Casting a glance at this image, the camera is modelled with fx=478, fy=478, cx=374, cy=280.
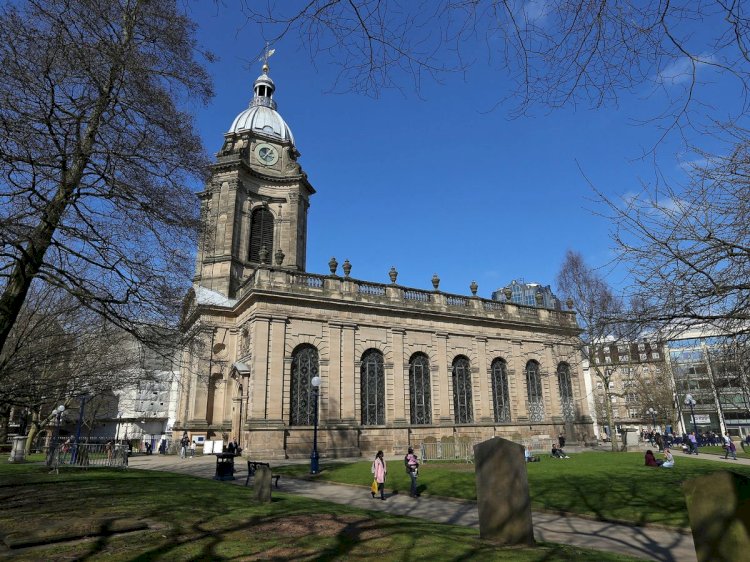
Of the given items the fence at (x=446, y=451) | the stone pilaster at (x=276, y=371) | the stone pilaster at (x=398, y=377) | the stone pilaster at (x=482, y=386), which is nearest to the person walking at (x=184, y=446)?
the stone pilaster at (x=276, y=371)

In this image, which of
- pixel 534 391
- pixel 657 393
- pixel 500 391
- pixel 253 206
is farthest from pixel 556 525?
pixel 657 393

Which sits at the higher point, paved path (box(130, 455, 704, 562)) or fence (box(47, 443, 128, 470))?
fence (box(47, 443, 128, 470))

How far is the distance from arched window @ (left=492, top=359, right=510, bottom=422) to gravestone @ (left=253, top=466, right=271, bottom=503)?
25.0 meters

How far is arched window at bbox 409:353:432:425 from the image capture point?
30.8 meters

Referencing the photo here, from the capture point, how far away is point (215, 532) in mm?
8023

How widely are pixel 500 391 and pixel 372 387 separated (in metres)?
10.6

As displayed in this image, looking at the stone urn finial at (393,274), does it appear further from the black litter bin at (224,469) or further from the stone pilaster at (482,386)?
the black litter bin at (224,469)

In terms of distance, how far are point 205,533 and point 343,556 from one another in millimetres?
2698

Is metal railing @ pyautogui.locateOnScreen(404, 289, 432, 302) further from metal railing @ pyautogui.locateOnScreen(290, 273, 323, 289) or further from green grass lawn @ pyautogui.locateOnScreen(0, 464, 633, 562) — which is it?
green grass lawn @ pyautogui.locateOnScreen(0, 464, 633, 562)

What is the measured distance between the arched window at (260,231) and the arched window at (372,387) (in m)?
12.5

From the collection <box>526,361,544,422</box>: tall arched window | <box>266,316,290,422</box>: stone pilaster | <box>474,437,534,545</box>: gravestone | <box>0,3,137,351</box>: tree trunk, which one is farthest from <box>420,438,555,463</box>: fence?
<box>0,3,137,351</box>: tree trunk

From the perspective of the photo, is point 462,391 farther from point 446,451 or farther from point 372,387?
point 446,451

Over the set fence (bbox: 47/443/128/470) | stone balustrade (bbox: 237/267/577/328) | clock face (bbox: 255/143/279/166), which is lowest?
fence (bbox: 47/443/128/470)

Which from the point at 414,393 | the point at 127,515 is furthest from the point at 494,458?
the point at 414,393
